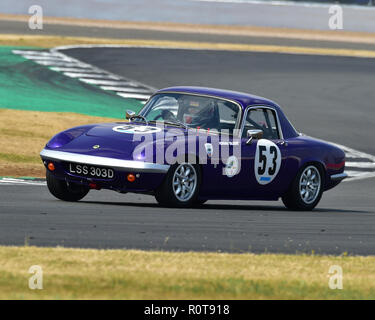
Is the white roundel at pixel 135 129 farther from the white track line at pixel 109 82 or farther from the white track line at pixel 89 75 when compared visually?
the white track line at pixel 89 75

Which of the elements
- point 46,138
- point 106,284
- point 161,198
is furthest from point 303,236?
point 46,138

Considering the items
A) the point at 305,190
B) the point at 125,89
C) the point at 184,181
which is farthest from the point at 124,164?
the point at 125,89

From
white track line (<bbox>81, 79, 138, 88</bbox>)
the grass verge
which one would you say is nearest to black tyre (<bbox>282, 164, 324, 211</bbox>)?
white track line (<bbox>81, 79, 138, 88</bbox>)

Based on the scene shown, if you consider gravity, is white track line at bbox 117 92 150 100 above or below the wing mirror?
below

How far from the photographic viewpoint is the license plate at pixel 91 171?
37.7ft

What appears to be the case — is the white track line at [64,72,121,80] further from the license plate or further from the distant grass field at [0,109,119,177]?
the license plate

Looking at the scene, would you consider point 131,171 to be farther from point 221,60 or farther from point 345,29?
point 345,29

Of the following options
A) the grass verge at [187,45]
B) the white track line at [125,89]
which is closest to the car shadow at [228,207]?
the white track line at [125,89]

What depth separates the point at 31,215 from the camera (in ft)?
35.3

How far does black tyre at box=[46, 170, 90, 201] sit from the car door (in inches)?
75.5

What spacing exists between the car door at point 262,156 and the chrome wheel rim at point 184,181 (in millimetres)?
857

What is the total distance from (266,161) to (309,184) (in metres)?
1.12

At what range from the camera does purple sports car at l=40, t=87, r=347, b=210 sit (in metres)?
11.5

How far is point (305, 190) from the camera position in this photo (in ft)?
44.9
